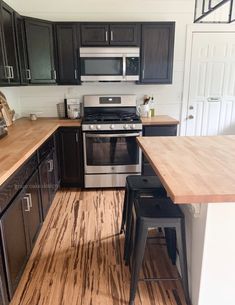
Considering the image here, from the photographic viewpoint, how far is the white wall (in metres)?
3.51

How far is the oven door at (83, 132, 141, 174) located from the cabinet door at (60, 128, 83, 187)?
0.10 m

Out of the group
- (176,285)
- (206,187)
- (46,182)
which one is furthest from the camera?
(46,182)

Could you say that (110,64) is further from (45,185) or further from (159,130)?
(45,185)

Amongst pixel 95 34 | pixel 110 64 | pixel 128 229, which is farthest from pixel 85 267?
pixel 95 34

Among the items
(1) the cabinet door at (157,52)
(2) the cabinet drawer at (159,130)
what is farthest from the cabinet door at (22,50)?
(2) the cabinet drawer at (159,130)

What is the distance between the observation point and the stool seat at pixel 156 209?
1.62 m

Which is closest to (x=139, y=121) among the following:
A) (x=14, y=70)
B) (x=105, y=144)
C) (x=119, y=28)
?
(x=105, y=144)

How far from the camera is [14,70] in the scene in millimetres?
2809

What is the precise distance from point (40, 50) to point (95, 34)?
0.74 metres

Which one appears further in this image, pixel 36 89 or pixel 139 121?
pixel 36 89

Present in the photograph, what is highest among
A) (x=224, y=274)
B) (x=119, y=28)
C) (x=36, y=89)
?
(x=119, y=28)

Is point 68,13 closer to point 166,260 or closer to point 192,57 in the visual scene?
point 192,57

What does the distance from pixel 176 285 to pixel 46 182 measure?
64.1 inches

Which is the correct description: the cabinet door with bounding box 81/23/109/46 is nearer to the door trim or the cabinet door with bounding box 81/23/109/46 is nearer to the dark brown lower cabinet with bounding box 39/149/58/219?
the door trim
